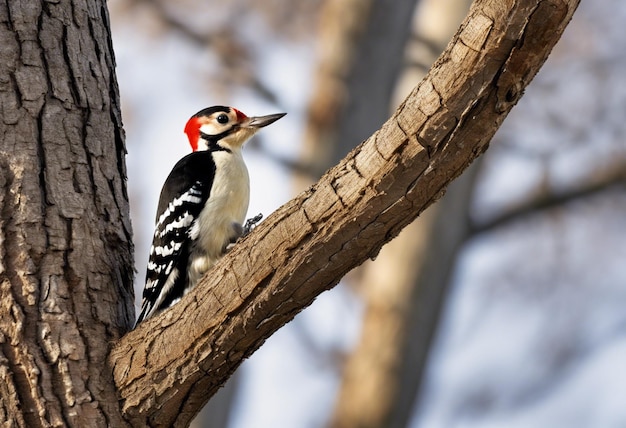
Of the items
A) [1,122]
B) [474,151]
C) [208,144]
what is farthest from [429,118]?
[208,144]

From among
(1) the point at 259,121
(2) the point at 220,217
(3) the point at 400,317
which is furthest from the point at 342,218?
(3) the point at 400,317

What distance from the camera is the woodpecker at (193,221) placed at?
4.79 m

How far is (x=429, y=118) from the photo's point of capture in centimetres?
288

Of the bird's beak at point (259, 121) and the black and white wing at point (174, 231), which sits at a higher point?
the bird's beak at point (259, 121)

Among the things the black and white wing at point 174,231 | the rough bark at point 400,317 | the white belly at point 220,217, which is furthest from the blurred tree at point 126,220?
the rough bark at point 400,317

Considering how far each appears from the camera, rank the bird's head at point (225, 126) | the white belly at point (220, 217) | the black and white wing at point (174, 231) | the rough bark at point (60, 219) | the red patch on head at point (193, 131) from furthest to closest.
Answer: the red patch on head at point (193, 131)
the bird's head at point (225, 126)
the white belly at point (220, 217)
the black and white wing at point (174, 231)
the rough bark at point (60, 219)

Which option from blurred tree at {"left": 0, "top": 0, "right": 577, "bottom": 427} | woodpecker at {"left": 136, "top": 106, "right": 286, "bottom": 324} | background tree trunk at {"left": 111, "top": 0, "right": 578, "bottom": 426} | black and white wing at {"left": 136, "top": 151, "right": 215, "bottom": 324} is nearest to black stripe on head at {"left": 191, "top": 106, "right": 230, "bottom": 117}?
woodpecker at {"left": 136, "top": 106, "right": 286, "bottom": 324}

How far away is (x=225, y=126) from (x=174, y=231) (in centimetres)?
98

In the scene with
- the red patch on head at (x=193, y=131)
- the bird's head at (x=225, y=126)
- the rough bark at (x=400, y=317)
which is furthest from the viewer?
the rough bark at (x=400, y=317)

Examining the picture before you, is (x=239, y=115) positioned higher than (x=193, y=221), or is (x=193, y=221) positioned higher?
(x=239, y=115)

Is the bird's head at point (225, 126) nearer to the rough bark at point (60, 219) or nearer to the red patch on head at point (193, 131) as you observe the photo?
the red patch on head at point (193, 131)

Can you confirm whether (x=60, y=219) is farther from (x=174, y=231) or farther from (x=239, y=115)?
(x=239, y=115)

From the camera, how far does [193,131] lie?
232 inches

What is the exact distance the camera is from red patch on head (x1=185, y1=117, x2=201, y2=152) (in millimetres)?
5859
